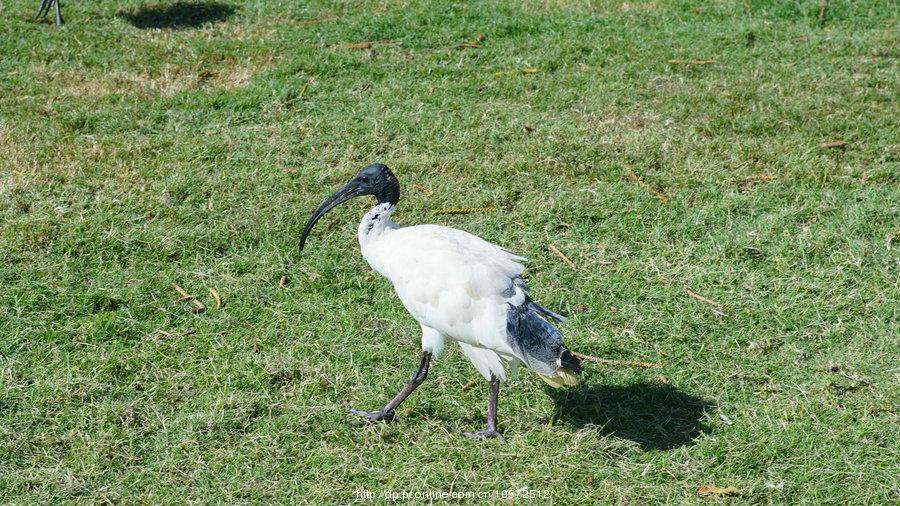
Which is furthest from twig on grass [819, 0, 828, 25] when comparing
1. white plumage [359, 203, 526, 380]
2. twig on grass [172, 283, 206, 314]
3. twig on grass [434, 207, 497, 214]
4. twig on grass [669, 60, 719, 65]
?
twig on grass [172, 283, 206, 314]

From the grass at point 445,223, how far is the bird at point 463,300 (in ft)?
1.03

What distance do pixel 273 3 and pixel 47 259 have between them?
14.3 ft

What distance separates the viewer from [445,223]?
18.3 ft

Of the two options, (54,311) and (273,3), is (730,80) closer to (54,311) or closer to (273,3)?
(273,3)

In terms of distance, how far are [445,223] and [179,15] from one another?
4.16 meters

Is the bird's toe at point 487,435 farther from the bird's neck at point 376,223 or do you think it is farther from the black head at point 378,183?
the black head at point 378,183

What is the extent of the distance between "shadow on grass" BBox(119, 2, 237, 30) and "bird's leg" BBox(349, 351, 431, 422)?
5.25 metres

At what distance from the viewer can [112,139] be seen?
6258mm

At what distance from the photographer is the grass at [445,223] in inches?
151

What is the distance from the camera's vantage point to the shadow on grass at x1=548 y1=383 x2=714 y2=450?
401 centimetres

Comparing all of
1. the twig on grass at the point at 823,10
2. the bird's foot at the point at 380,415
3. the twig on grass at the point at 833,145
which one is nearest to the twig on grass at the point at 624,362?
the bird's foot at the point at 380,415

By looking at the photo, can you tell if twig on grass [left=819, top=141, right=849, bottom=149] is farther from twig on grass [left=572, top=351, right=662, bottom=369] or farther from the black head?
the black head

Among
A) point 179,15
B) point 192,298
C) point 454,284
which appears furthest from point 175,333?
point 179,15

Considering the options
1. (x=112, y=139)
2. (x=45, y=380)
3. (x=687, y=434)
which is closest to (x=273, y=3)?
(x=112, y=139)
